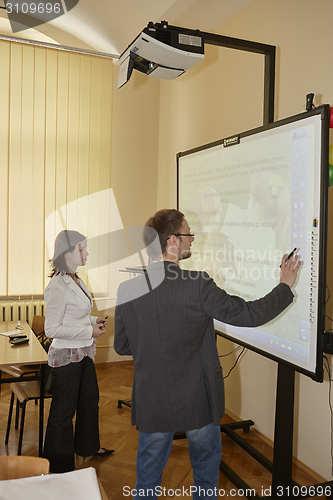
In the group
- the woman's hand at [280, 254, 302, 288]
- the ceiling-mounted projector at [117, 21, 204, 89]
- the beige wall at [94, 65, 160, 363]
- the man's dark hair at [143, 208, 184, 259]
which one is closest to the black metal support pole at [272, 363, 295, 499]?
the woman's hand at [280, 254, 302, 288]

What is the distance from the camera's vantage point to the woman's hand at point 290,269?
2.04 metres

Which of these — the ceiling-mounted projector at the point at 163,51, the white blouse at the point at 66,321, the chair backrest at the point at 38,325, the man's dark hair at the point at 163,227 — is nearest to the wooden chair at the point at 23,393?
the white blouse at the point at 66,321

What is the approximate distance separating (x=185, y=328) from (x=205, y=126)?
120 inches

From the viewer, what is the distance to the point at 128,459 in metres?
2.99

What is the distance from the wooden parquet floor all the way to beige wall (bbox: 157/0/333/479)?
258mm

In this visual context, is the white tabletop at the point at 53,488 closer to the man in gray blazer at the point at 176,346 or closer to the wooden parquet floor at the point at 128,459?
the man in gray blazer at the point at 176,346

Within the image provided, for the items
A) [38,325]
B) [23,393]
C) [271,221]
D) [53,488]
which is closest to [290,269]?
[271,221]

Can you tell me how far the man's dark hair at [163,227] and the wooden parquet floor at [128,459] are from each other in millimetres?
1647

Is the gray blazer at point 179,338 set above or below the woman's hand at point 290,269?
below

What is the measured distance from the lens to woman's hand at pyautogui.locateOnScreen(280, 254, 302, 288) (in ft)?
6.70

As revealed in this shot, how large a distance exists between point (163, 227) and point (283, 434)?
4.63 ft

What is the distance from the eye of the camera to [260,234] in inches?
96.6

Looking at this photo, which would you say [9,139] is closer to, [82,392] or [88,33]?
[88,33]

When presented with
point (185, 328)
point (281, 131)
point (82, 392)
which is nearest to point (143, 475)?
point (185, 328)
